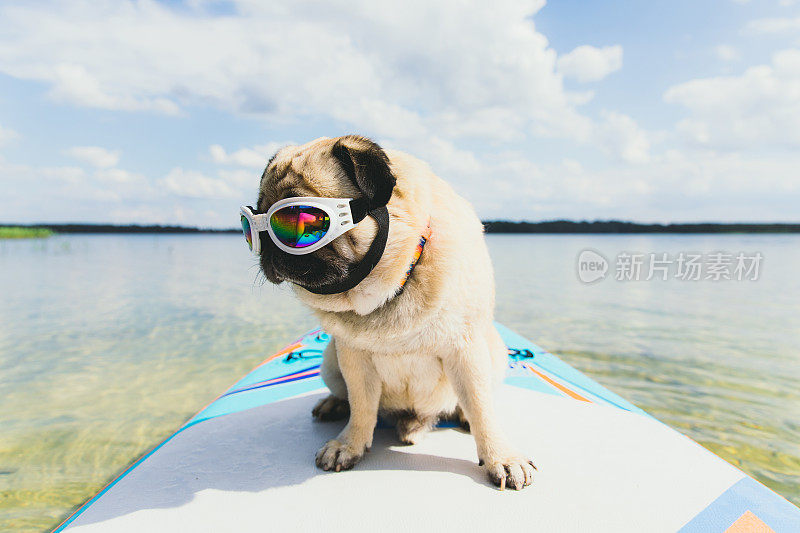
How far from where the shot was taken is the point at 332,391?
8.77 feet

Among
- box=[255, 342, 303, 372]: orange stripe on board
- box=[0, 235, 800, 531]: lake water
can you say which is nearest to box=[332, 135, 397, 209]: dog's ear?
box=[0, 235, 800, 531]: lake water

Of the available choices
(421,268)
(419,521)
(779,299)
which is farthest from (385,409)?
(779,299)

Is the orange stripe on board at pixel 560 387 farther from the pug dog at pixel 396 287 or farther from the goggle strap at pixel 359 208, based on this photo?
the goggle strap at pixel 359 208

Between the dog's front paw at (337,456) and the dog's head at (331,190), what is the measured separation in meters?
0.92

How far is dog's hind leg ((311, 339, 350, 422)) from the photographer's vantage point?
8.50ft

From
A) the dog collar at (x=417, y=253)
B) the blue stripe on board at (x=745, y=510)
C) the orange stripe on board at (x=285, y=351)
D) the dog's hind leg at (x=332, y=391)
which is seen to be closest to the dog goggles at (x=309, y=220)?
the dog collar at (x=417, y=253)

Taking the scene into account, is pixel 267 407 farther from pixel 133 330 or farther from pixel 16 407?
pixel 133 330

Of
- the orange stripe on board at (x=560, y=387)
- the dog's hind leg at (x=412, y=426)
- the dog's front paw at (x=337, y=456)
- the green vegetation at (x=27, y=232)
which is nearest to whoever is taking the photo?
the dog's front paw at (x=337, y=456)

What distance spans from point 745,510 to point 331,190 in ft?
7.11

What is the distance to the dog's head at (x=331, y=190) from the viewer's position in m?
1.72

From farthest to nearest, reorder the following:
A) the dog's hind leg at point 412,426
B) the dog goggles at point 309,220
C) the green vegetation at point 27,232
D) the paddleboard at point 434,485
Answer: the green vegetation at point 27,232
the dog's hind leg at point 412,426
the paddleboard at point 434,485
the dog goggles at point 309,220

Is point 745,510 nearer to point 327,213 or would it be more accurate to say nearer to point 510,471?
point 510,471

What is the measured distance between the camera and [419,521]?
1775 mm

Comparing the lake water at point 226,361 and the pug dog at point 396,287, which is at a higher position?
the pug dog at point 396,287
